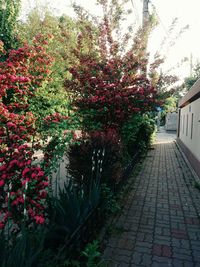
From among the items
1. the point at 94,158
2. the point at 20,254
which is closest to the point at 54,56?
the point at 94,158

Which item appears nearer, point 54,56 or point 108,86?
point 108,86

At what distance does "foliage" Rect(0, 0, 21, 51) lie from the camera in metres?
A: 17.6

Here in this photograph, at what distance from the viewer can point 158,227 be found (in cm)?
541

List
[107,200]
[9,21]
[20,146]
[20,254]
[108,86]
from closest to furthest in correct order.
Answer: [20,254], [20,146], [107,200], [108,86], [9,21]

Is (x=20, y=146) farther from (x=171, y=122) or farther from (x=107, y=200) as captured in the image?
(x=171, y=122)

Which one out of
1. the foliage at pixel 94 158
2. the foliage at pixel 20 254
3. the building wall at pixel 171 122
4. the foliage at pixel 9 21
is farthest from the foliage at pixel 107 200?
the building wall at pixel 171 122

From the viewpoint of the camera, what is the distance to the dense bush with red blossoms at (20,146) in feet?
12.7

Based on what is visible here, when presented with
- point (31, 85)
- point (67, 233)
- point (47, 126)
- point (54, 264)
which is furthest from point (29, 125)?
point (54, 264)

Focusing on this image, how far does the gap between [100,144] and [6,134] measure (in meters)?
1.91

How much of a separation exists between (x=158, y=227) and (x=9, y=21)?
16.8 metres

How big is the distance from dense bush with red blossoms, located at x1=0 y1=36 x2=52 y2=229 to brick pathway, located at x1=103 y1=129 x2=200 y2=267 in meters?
1.44

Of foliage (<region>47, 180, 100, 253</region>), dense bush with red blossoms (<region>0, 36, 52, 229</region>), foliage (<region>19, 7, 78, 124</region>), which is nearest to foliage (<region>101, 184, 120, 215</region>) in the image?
foliage (<region>47, 180, 100, 253</region>)

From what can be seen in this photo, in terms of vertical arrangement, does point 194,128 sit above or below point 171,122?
above

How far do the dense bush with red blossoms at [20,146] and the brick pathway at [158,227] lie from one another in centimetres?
144
